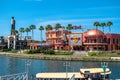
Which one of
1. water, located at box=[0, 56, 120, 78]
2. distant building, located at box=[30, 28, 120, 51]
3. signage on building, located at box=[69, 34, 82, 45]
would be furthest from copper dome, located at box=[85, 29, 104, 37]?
water, located at box=[0, 56, 120, 78]

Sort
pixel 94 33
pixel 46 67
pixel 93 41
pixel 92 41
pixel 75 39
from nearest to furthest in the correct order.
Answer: pixel 46 67 → pixel 94 33 → pixel 93 41 → pixel 92 41 → pixel 75 39

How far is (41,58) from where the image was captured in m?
162

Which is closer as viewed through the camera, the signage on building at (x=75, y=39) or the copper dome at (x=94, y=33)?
the copper dome at (x=94, y=33)

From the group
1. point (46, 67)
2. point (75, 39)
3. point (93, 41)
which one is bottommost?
point (46, 67)

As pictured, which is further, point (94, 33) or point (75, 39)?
point (75, 39)

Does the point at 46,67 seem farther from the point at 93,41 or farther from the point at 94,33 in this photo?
the point at 94,33

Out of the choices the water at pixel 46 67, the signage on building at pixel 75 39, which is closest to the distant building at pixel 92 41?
the signage on building at pixel 75 39

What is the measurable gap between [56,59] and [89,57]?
19055mm

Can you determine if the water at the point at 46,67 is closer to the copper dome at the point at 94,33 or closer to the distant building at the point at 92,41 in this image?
the distant building at the point at 92,41

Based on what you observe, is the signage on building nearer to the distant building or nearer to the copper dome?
the distant building

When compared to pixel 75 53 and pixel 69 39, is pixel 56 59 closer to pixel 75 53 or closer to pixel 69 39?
pixel 75 53

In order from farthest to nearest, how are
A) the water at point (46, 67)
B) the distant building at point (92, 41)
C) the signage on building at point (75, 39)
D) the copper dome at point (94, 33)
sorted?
the signage on building at point (75, 39) < the copper dome at point (94, 33) < the distant building at point (92, 41) < the water at point (46, 67)

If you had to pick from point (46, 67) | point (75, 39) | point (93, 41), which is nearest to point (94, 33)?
point (93, 41)

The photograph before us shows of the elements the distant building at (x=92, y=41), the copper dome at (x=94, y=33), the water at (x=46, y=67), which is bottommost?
the water at (x=46, y=67)
